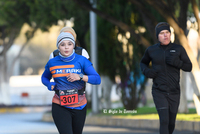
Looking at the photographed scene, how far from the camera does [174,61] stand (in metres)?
6.30

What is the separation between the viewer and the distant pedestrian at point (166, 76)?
6.31 m

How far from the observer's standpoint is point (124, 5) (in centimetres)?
1705

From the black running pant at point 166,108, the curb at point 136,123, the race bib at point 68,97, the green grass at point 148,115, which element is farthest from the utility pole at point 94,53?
the race bib at point 68,97

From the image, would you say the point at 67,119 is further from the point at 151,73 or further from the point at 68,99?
the point at 151,73

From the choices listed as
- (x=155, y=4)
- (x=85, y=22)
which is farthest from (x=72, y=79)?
(x=85, y=22)

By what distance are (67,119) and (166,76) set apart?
1.89m

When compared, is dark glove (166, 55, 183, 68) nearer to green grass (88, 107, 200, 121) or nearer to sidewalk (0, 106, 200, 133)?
sidewalk (0, 106, 200, 133)

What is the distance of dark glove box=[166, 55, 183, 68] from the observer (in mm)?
6305

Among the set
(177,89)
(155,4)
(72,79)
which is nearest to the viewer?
(72,79)

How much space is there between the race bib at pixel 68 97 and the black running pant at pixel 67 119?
10cm

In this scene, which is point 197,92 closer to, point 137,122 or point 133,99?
point 137,122

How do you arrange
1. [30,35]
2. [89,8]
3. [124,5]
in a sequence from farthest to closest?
[30,35], [124,5], [89,8]

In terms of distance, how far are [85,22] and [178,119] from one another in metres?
9.99

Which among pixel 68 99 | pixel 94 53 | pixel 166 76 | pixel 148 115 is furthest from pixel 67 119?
pixel 94 53
